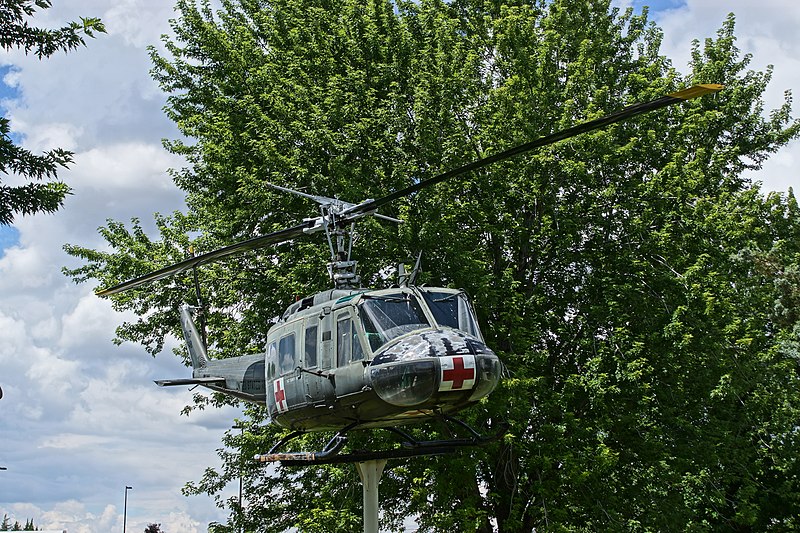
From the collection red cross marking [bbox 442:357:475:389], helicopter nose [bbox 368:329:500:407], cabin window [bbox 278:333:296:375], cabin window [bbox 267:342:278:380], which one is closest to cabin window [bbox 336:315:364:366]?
helicopter nose [bbox 368:329:500:407]

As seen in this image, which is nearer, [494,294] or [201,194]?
[494,294]

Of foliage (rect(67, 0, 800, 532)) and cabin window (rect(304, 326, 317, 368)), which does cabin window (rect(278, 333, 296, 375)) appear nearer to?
cabin window (rect(304, 326, 317, 368))

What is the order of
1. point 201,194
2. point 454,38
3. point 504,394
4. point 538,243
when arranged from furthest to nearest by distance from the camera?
point 201,194
point 454,38
point 538,243
point 504,394

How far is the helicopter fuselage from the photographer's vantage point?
1111 centimetres

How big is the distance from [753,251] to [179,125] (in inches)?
668

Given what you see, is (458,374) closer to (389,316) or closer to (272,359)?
(389,316)

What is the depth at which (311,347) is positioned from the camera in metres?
12.7

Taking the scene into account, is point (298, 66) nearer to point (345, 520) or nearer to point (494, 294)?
point (494, 294)

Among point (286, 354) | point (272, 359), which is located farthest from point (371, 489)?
point (286, 354)

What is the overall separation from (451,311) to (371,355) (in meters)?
1.46

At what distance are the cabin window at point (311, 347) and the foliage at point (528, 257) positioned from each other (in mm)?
6759

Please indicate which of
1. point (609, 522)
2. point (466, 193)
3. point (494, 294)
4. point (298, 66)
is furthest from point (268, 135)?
point (609, 522)

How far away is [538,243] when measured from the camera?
69.8 feet

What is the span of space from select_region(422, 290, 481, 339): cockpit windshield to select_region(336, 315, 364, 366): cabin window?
1.20m
